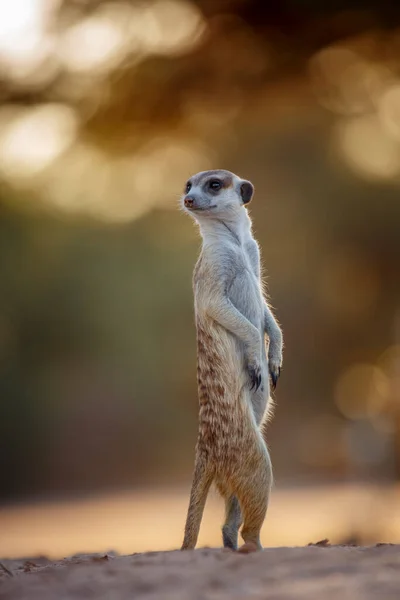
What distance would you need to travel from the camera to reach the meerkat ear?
4.50 m

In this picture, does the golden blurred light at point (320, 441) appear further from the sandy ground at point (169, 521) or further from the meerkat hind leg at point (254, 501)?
the meerkat hind leg at point (254, 501)

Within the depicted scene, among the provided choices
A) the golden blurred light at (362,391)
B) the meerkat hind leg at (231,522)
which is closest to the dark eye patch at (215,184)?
the meerkat hind leg at (231,522)

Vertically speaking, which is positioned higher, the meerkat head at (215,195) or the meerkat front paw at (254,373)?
the meerkat head at (215,195)

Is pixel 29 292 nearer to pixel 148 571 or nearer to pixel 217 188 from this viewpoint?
pixel 217 188

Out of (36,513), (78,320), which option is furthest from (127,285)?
(36,513)

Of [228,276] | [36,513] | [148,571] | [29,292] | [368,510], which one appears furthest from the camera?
[29,292]

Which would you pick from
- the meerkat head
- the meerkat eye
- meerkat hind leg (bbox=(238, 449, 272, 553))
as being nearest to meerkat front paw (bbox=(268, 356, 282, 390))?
meerkat hind leg (bbox=(238, 449, 272, 553))

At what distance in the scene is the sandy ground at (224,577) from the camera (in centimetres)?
271

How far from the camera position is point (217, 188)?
4.42m

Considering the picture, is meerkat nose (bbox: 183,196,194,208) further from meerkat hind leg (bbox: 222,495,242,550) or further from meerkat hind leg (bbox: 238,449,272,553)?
meerkat hind leg (bbox: 222,495,242,550)

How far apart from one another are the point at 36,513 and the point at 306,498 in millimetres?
3259

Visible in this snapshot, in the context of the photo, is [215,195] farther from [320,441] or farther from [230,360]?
[320,441]

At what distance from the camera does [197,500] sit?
395 cm

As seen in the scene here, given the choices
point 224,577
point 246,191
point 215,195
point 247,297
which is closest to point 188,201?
point 215,195
